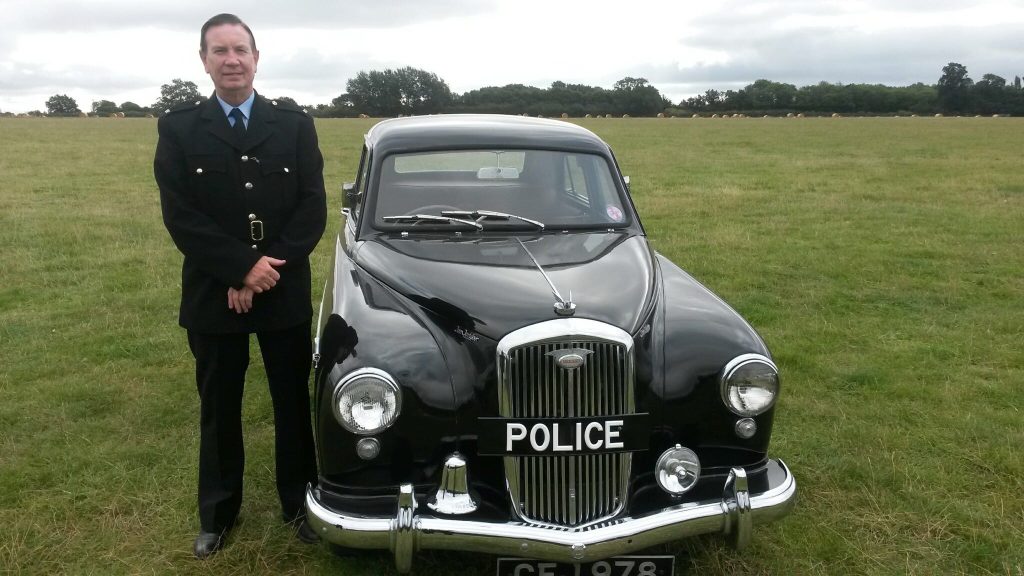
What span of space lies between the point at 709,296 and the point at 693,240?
7.22 m

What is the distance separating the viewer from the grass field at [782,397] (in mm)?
3672

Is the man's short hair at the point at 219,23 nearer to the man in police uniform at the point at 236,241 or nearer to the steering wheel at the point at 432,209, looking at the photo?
the man in police uniform at the point at 236,241

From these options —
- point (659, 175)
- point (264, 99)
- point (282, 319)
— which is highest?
point (264, 99)

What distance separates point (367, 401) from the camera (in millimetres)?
3072

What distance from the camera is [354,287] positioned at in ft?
12.3

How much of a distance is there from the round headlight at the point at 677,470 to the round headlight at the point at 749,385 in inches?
10.4

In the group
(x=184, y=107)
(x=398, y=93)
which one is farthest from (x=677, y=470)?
(x=398, y=93)

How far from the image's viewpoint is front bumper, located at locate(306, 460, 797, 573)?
2916mm

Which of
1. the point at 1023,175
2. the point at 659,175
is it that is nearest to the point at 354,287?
the point at 659,175

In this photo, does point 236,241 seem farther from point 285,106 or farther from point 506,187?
point 506,187

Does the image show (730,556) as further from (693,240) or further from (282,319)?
(693,240)

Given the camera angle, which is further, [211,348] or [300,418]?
[300,418]

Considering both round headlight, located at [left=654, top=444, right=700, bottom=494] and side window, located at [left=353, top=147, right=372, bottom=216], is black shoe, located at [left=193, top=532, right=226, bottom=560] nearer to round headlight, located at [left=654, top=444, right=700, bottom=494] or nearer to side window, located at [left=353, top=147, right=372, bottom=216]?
side window, located at [left=353, top=147, right=372, bottom=216]

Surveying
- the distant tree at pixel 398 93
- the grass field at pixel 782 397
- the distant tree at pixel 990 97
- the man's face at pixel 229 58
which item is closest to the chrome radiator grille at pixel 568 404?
the grass field at pixel 782 397
